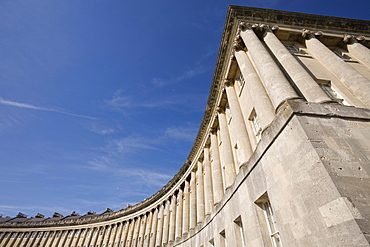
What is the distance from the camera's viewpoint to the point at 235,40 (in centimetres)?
1383

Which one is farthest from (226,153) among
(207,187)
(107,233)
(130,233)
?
(107,233)

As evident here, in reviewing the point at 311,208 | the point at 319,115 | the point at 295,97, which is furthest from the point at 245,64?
the point at 311,208

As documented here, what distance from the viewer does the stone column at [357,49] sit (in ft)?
43.7

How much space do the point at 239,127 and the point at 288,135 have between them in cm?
608

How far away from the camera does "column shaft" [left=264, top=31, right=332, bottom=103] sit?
7445 millimetres

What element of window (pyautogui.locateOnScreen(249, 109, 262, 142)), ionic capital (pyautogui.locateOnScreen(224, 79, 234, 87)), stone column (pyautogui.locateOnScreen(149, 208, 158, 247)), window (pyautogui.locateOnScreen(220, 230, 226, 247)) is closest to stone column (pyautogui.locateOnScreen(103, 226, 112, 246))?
stone column (pyautogui.locateOnScreen(149, 208, 158, 247))

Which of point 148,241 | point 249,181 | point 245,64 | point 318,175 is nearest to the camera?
point 318,175

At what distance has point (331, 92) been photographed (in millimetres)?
10641

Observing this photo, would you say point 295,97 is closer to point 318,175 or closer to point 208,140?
point 318,175

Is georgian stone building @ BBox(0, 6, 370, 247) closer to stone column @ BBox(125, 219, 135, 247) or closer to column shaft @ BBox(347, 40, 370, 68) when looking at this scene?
column shaft @ BBox(347, 40, 370, 68)

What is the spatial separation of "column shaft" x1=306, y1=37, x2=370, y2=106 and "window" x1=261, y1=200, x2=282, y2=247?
277 inches

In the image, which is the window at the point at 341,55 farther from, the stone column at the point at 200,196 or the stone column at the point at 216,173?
the stone column at the point at 200,196

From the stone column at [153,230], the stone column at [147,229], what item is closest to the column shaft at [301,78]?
the stone column at [153,230]

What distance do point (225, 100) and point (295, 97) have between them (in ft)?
35.8
